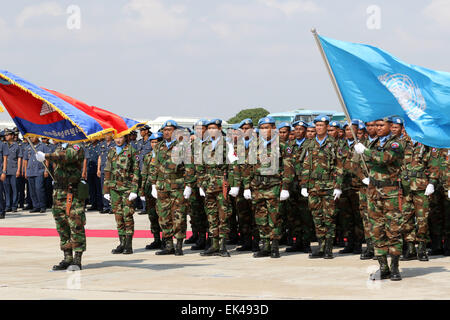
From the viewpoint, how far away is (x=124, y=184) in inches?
458

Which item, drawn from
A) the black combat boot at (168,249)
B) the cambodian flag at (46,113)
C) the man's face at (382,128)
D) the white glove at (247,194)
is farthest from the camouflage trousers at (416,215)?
the cambodian flag at (46,113)

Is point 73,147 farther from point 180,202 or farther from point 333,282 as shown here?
point 333,282

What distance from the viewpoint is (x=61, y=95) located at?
980 cm

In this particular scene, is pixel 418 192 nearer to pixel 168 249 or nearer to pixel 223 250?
pixel 223 250

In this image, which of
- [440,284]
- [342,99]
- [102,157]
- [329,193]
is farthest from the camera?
[102,157]

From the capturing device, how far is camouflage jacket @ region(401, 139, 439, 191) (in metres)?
10.6

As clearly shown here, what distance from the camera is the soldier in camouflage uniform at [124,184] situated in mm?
11617

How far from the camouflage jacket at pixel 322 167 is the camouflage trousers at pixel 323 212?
114mm

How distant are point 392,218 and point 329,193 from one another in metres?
2.30

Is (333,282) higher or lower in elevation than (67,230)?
lower

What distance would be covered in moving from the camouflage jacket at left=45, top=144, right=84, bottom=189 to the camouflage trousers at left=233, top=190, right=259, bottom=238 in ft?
10.4

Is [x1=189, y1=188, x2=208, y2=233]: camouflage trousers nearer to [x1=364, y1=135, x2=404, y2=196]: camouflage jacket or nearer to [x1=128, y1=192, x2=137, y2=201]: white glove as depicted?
[x1=128, y1=192, x2=137, y2=201]: white glove

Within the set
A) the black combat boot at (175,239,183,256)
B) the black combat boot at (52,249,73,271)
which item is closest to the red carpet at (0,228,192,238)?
the black combat boot at (175,239,183,256)

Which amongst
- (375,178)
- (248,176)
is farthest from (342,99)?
(248,176)
